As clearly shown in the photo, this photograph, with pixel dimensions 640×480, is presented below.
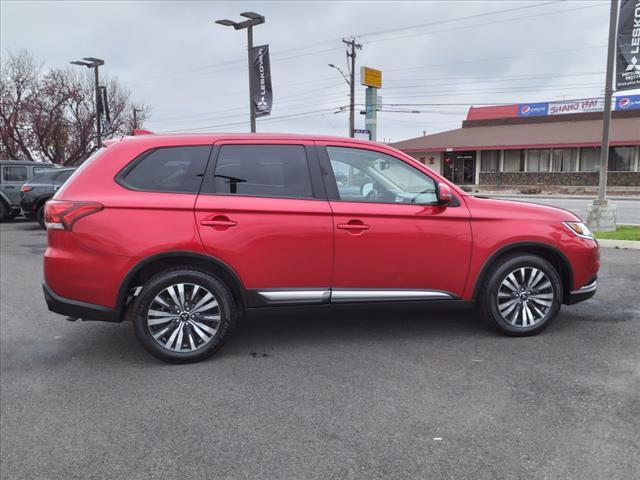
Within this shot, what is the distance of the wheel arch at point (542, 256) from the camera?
4.59 m

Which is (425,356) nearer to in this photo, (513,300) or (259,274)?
(513,300)

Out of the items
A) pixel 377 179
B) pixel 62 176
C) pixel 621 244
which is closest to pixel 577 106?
pixel 621 244

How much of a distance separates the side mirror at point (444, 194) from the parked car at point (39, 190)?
1237cm

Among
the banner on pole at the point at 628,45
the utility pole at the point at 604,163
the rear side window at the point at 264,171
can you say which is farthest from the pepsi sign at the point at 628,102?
the rear side window at the point at 264,171

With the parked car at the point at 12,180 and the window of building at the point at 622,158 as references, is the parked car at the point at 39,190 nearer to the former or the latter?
the parked car at the point at 12,180

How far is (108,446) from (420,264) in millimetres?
2678

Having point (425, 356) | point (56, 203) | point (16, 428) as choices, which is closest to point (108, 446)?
point (16, 428)

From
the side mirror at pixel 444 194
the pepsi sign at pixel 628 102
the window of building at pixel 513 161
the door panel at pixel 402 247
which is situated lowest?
the door panel at pixel 402 247

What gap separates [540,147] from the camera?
37.2 metres

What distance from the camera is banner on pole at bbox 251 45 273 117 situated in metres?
17.8

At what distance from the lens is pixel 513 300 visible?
4.68m

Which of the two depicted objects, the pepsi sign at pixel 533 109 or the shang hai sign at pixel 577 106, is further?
the pepsi sign at pixel 533 109

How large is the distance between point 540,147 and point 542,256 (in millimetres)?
35704

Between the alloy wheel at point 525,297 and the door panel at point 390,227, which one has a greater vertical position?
the door panel at point 390,227
